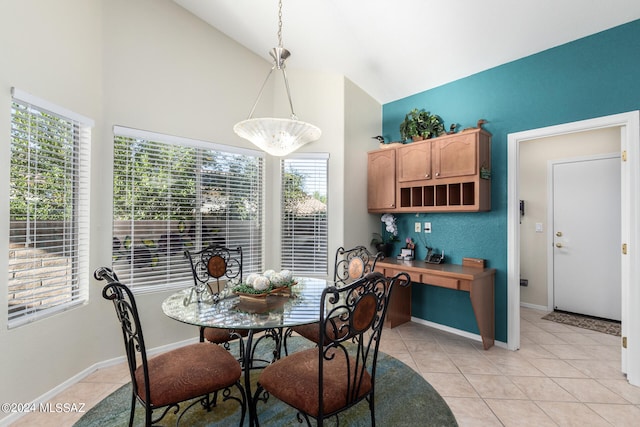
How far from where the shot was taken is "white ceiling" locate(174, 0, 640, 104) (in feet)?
8.43

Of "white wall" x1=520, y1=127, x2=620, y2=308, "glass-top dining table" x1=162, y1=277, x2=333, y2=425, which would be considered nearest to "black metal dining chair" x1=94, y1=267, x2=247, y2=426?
"glass-top dining table" x1=162, y1=277, x2=333, y2=425

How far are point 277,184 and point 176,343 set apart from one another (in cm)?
214

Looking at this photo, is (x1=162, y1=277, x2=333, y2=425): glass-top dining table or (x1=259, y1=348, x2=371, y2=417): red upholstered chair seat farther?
(x1=162, y1=277, x2=333, y2=425): glass-top dining table

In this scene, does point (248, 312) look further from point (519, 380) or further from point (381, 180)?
point (381, 180)

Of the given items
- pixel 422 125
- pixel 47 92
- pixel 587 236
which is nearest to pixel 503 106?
pixel 422 125

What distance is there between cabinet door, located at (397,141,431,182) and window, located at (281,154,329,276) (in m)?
0.94

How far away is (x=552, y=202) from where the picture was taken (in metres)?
4.35

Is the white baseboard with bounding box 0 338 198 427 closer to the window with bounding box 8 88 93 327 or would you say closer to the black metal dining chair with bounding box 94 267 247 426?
the window with bounding box 8 88 93 327

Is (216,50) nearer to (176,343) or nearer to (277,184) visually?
(277,184)

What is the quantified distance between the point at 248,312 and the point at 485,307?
2.52m

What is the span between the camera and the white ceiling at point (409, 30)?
8.43 ft

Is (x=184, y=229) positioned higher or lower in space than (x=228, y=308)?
higher

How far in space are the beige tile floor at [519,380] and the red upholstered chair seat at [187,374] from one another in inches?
37.2

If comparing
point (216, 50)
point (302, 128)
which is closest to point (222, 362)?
point (302, 128)
